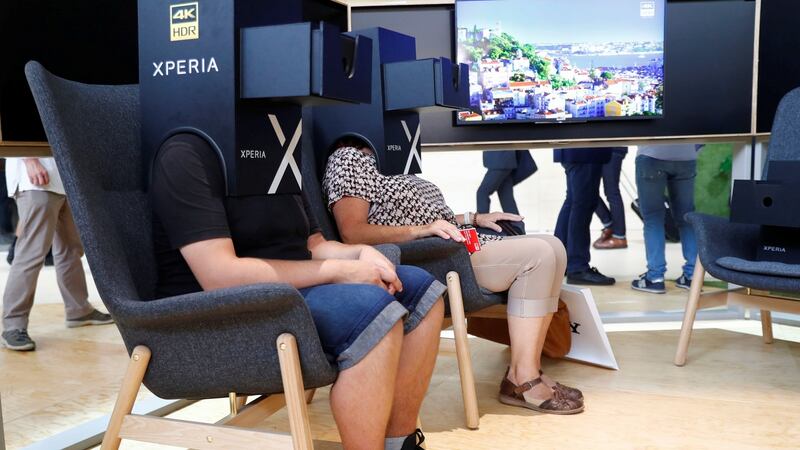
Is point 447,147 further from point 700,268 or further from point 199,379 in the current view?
point 199,379

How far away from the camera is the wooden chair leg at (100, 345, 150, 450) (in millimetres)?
1531

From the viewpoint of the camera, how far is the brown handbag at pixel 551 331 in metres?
2.95

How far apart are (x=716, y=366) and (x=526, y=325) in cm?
98

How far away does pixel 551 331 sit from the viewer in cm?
296

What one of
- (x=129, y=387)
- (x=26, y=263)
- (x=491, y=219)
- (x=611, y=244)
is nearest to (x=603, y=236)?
(x=611, y=244)

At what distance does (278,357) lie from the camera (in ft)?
4.83

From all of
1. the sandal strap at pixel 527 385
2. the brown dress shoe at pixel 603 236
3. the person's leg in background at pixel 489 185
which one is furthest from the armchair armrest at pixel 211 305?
the brown dress shoe at pixel 603 236

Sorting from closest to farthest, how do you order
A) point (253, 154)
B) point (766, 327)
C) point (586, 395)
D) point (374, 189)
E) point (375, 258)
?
1. point (253, 154)
2. point (375, 258)
3. point (374, 189)
4. point (586, 395)
5. point (766, 327)

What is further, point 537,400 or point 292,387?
point 537,400

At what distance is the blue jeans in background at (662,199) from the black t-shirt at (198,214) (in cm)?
258

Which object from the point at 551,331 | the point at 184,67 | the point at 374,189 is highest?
the point at 184,67

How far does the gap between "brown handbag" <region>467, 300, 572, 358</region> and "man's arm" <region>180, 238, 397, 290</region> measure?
1.33 meters

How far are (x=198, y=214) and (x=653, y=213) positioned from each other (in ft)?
9.55

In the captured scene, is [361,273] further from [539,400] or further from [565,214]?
[565,214]
